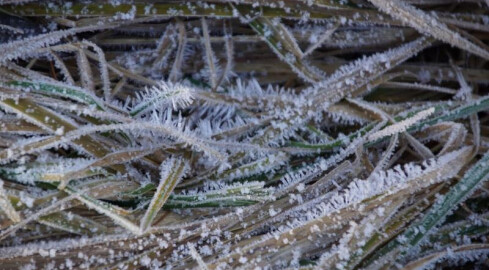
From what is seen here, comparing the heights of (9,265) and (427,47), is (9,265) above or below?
below

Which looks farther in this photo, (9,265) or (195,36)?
(195,36)

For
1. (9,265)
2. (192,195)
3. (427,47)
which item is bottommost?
(9,265)

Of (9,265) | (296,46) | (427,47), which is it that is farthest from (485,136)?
(9,265)

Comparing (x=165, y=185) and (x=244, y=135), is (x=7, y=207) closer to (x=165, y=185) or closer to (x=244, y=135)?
(x=165, y=185)

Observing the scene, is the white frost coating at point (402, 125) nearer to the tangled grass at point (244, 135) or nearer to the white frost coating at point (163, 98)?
the tangled grass at point (244, 135)

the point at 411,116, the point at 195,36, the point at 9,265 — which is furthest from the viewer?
the point at 195,36

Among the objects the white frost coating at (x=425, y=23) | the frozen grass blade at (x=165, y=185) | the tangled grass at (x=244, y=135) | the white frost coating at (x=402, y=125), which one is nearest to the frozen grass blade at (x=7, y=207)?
the tangled grass at (x=244, y=135)

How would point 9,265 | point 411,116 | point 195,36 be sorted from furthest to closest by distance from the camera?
point 195,36 → point 411,116 → point 9,265

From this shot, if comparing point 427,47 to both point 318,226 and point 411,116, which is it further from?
point 318,226

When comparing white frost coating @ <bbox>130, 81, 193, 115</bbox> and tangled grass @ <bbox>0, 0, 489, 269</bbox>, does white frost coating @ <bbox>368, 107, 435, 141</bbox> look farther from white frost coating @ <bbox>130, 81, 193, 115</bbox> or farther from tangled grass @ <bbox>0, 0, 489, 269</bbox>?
white frost coating @ <bbox>130, 81, 193, 115</bbox>
